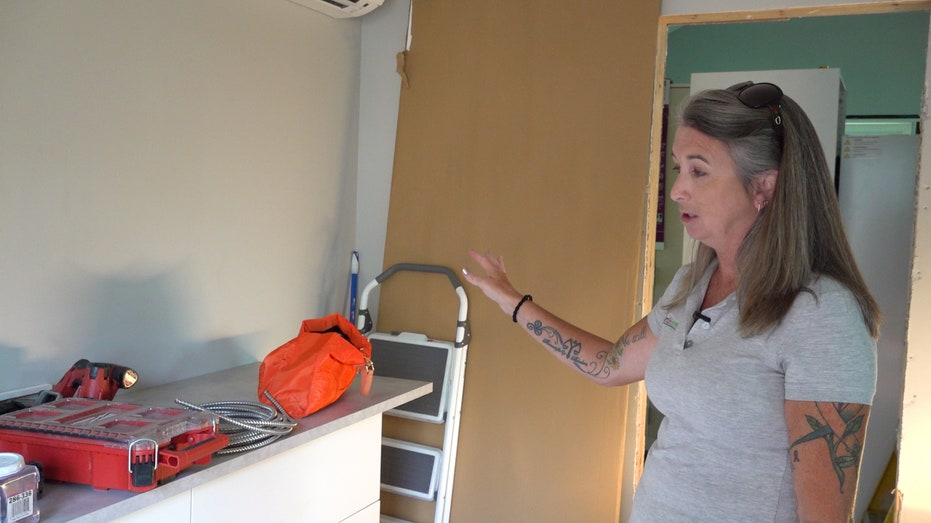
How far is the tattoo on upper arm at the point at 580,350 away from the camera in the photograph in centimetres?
170

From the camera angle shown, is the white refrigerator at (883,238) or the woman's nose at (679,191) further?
the white refrigerator at (883,238)

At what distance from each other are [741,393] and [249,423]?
1103 mm

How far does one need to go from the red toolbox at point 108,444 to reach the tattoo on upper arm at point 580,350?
77cm

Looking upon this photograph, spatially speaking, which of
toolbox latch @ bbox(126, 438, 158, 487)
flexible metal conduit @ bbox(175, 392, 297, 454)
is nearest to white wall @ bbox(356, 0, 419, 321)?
flexible metal conduit @ bbox(175, 392, 297, 454)

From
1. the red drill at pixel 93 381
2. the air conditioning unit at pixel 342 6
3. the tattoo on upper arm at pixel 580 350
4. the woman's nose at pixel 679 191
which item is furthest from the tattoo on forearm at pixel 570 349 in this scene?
the air conditioning unit at pixel 342 6

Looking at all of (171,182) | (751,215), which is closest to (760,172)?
(751,215)

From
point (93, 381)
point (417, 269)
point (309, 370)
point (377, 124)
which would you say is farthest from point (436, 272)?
point (93, 381)

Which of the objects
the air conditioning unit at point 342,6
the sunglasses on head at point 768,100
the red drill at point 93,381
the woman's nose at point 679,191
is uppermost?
the air conditioning unit at point 342,6

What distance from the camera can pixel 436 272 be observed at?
2.89m

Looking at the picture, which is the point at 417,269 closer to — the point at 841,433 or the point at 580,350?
the point at 580,350

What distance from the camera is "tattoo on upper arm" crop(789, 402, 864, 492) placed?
109cm

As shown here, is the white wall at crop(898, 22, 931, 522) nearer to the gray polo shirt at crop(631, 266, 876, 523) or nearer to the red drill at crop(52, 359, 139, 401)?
the gray polo shirt at crop(631, 266, 876, 523)

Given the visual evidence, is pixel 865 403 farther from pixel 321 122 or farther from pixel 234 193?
pixel 321 122

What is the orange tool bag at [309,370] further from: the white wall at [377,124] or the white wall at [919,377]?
the white wall at [919,377]
